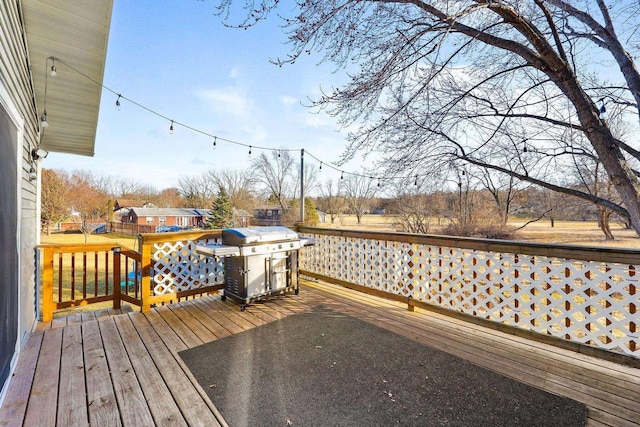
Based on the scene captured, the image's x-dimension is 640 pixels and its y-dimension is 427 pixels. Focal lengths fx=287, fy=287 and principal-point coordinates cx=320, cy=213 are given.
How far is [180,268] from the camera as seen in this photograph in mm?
3902

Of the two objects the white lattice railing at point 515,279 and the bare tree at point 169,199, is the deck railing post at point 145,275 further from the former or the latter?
the bare tree at point 169,199

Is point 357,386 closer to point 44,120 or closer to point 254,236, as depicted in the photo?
point 254,236

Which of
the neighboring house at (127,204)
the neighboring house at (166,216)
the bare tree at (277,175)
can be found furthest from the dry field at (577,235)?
the neighboring house at (127,204)

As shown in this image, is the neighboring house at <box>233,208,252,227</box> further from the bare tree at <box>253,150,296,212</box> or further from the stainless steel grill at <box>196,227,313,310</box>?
the stainless steel grill at <box>196,227,313,310</box>

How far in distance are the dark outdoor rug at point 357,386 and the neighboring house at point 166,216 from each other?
2934cm

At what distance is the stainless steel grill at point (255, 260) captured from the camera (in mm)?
3404

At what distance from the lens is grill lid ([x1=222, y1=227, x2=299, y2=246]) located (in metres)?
3.42

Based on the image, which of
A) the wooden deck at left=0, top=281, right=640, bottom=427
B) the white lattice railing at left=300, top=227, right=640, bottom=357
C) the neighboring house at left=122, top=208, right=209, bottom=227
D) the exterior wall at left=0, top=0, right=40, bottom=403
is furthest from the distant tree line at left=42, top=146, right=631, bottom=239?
the exterior wall at left=0, top=0, right=40, bottom=403

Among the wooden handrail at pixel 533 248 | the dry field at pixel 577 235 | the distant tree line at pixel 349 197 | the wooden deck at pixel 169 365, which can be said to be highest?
the distant tree line at pixel 349 197

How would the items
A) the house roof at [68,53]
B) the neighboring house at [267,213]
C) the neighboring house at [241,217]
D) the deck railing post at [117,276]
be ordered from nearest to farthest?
the house roof at [68,53] < the deck railing post at [117,276] < the neighboring house at [241,217] < the neighboring house at [267,213]

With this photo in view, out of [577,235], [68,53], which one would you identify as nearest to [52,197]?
[68,53]

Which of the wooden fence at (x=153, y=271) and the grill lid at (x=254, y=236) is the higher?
the grill lid at (x=254, y=236)

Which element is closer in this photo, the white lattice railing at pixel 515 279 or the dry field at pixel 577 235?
the white lattice railing at pixel 515 279

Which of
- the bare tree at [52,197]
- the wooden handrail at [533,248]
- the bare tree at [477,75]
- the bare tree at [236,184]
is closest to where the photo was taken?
the wooden handrail at [533,248]
